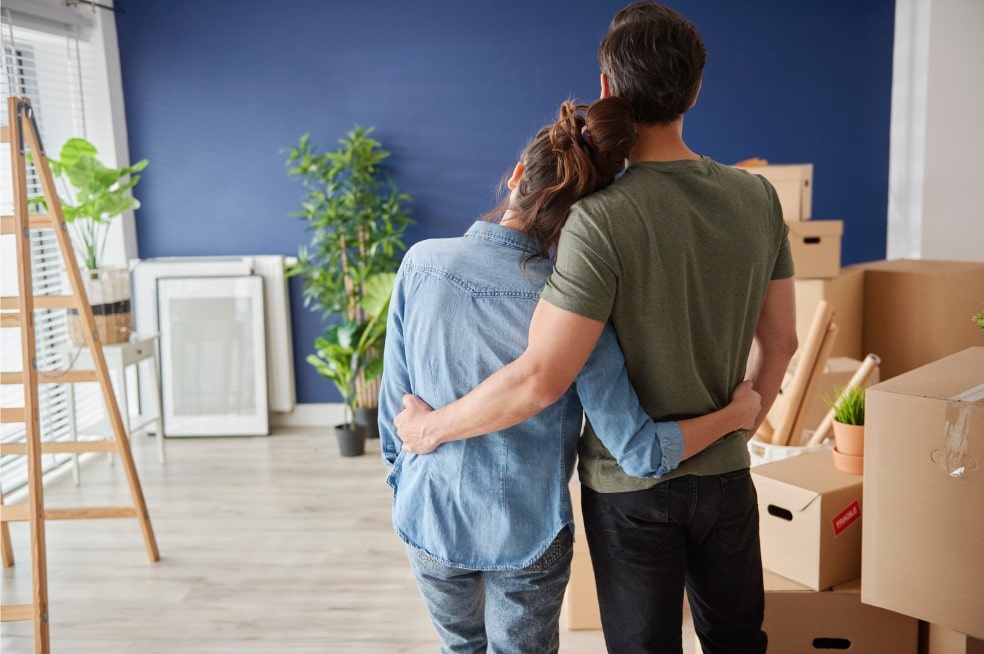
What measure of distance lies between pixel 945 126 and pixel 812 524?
2798 mm

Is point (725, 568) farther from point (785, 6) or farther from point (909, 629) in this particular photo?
point (785, 6)

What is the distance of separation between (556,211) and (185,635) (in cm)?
203

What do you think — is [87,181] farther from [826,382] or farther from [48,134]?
[826,382]

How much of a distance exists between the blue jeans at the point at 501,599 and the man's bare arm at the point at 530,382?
0.22m

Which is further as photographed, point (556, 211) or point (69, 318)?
point (69, 318)

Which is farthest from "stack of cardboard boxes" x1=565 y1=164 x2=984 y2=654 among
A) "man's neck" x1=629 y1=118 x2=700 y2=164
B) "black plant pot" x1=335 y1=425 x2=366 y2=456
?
"black plant pot" x1=335 y1=425 x2=366 y2=456

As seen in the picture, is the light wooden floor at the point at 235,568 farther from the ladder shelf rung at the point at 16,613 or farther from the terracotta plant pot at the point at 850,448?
the terracotta plant pot at the point at 850,448

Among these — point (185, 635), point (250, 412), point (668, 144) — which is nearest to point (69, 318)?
point (250, 412)

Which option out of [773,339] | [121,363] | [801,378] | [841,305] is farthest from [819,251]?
[121,363]

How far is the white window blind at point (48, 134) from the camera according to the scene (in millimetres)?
3973

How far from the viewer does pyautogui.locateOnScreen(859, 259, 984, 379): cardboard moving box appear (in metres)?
3.23

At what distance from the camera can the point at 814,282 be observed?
10.5 ft

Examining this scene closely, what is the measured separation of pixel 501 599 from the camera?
1357mm

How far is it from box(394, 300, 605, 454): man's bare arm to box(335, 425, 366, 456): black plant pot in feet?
10.4
